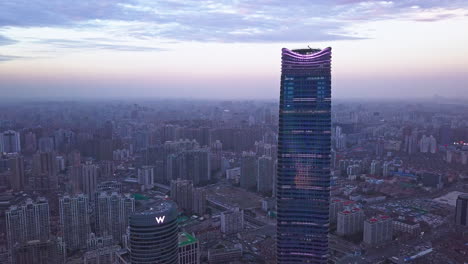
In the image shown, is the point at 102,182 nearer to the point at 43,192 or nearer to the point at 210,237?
the point at 43,192

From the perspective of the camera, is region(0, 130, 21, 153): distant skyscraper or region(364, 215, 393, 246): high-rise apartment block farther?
region(0, 130, 21, 153): distant skyscraper

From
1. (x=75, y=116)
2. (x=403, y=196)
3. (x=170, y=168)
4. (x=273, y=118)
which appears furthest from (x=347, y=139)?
(x=75, y=116)

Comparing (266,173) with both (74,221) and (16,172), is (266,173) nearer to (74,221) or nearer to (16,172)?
(74,221)

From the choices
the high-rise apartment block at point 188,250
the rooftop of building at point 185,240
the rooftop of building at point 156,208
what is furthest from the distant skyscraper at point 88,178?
the rooftop of building at point 156,208

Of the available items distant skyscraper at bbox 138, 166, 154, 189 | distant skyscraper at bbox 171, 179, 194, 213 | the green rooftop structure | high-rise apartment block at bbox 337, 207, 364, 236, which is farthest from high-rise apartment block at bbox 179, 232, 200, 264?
distant skyscraper at bbox 138, 166, 154, 189

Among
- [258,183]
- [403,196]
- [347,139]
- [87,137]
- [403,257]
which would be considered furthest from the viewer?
[347,139]

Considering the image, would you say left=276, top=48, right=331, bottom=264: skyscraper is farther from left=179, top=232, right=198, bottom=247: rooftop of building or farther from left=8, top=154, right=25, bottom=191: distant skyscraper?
left=8, top=154, right=25, bottom=191: distant skyscraper

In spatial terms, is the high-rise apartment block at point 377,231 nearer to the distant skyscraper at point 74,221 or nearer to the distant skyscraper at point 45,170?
the distant skyscraper at point 74,221
